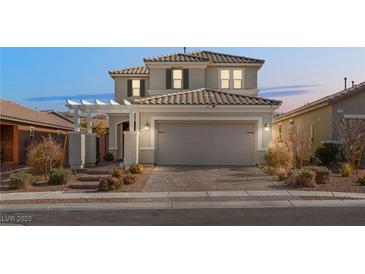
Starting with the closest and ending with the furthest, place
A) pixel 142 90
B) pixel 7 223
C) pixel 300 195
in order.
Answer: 1. pixel 7 223
2. pixel 300 195
3. pixel 142 90

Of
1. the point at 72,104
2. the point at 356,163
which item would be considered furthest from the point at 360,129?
the point at 72,104

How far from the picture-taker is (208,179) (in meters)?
18.1

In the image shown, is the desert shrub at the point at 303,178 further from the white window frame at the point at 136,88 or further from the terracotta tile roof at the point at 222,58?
the white window frame at the point at 136,88

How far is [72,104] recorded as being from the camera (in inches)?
821

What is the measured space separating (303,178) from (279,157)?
3.41 meters

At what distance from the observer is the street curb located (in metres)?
13.0

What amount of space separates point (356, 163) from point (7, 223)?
15949 millimetres

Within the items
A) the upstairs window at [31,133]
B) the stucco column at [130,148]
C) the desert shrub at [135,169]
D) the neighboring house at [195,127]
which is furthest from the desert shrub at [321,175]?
the upstairs window at [31,133]

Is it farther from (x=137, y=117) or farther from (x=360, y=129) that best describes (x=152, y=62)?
(x=360, y=129)

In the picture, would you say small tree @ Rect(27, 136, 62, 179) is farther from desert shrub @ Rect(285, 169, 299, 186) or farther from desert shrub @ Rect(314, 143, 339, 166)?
desert shrub @ Rect(314, 143, 339, 166)

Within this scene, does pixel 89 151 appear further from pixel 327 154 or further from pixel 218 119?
pixel 327 154

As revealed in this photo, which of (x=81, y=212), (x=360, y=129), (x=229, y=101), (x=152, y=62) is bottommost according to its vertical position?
(x=81, y=212)

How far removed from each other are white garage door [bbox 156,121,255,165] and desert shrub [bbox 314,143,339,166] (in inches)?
133

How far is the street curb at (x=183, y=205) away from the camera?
13.0 metres
